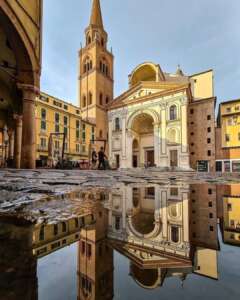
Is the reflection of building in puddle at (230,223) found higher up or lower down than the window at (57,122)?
lower down

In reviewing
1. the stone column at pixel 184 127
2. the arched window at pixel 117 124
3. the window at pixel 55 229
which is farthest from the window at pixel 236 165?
the window at pixel 55 229

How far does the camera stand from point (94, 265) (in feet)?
2.46

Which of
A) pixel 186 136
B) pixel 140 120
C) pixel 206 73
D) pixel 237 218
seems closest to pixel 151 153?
pixel 140 120

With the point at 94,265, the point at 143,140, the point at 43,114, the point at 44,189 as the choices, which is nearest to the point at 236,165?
the point at 143,140

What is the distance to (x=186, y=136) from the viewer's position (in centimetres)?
2403

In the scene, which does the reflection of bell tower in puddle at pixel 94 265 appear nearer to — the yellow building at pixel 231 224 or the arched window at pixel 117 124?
the yellow building at pixel 231 224

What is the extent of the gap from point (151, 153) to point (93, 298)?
3018 cm

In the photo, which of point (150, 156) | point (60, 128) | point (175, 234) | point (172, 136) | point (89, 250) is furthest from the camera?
point (60, 128)

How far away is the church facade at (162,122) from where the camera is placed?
2488 cm

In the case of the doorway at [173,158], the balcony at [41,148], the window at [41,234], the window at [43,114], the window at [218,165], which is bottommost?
the window at [41,234]

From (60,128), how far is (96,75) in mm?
12854

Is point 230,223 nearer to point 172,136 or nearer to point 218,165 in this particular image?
point 172,136

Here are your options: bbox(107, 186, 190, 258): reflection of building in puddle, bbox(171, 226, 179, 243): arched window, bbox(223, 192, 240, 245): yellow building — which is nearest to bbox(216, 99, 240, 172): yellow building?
bbox(223, 192, 240, 245): yellow building

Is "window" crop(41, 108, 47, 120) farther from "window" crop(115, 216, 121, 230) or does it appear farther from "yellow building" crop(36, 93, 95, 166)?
"window" crop(115, 216, 121, 230)
